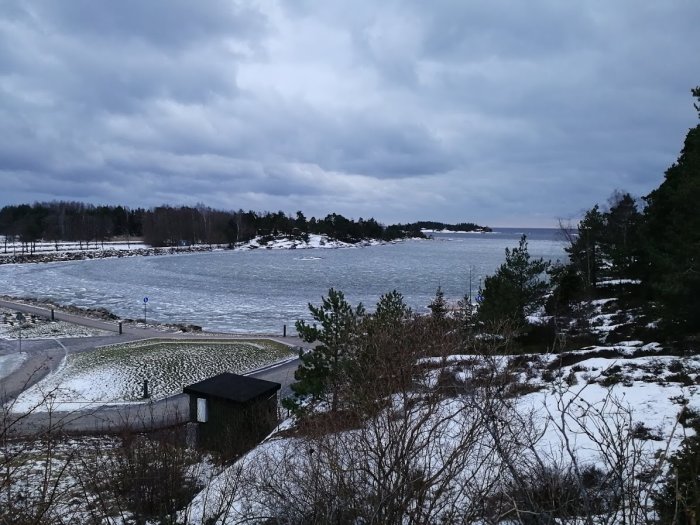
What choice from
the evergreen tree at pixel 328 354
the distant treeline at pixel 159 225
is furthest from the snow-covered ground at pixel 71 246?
the evergreen tree at pixel 328 354

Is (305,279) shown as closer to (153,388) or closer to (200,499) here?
(153,388)

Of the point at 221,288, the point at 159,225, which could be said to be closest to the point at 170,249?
the point at 159,225

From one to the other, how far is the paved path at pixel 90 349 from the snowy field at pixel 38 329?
0.95 meters

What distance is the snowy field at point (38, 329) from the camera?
96.9ft

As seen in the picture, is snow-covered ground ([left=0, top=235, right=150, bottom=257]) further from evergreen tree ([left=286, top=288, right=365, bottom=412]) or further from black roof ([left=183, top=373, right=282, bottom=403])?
evergreen tree ([left=286, top=288, right=365, bottom=412])

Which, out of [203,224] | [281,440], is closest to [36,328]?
[281,440]

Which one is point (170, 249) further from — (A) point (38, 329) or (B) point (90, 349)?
(B) point (90, 349)

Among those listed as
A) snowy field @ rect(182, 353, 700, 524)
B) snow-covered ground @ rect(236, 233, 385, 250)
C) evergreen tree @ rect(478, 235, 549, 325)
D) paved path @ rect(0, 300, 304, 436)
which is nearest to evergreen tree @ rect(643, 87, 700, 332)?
snowy field @ rect(182, 353, 700, 524)

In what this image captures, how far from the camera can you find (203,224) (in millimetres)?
152250

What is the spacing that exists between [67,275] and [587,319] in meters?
70.1

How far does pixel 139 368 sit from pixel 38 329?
13.6 meters

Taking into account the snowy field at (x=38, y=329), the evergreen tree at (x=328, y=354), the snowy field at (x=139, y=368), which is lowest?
the snowy field at (x=139, y=368)

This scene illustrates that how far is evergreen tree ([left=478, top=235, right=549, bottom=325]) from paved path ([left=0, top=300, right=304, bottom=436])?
9975 millimetres

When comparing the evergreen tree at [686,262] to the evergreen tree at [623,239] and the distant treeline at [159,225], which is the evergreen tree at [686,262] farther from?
the distant treeline at [159,225]
